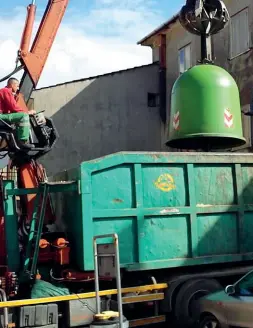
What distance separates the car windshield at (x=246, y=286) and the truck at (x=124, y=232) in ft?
4.09

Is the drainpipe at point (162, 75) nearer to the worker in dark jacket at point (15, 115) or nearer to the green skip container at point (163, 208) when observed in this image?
the green skip container at point (163, 208)

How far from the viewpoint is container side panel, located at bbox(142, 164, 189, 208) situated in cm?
785

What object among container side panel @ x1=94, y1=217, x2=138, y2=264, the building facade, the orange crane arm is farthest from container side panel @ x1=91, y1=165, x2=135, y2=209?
the building facade

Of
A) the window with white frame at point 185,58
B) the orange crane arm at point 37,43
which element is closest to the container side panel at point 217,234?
the orange crane arm at point 37,43

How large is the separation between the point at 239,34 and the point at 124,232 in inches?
444

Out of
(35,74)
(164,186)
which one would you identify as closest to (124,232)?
(164,186)

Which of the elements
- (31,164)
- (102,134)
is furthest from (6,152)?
(102,134)

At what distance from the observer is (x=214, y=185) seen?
8.31 metres

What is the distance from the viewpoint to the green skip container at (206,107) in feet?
30.4

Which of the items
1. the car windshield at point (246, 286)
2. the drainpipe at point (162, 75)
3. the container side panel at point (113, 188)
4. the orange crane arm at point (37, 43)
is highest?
the drainpipe at point (162, 75)

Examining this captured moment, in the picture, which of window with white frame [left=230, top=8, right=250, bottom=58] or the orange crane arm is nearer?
the orange crane arm

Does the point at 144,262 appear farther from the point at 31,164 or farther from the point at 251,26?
the point at 251,26

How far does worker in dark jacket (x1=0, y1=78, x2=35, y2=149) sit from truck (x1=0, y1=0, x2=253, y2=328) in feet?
0.41

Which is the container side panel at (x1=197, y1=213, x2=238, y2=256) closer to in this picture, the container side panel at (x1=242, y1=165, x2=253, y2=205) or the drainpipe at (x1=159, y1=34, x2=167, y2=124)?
the container side panel at (x1=242, y1=165, x2=253, y2=205)
